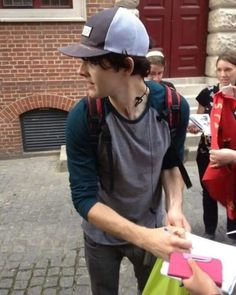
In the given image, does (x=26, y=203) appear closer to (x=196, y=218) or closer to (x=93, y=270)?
(x=196, y=218)

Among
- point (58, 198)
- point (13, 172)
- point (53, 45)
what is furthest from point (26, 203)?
point (53, 45)

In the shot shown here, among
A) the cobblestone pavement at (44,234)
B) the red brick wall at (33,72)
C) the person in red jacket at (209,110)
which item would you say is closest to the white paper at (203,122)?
the person in red jacket at (209,110)

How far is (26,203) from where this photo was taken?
4.57 metres

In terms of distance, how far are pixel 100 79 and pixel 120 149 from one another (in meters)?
0.31

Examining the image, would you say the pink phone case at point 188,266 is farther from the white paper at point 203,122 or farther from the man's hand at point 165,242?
the white paper at point 203,122

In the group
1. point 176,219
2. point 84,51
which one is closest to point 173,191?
point 176,219

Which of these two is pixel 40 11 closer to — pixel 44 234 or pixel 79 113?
Answer: pixel 44 234

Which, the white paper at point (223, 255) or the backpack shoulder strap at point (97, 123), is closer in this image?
the white paper at point (223, 255)

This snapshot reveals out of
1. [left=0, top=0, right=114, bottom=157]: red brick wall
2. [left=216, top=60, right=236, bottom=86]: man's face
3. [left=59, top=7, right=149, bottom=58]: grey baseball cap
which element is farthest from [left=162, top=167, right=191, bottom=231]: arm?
[left=0, top=0, right=114, bottom=157]: red brick wall

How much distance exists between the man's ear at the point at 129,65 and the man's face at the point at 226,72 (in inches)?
73.8

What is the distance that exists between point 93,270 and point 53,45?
16.2 feet

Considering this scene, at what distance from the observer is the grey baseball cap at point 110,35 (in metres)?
1.30

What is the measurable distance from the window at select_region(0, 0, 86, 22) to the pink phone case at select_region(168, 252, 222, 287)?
5391 mm

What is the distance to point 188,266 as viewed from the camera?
1236 mm
